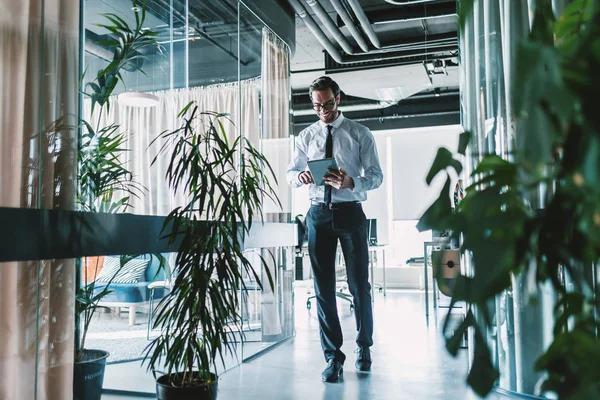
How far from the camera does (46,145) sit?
1926 mm

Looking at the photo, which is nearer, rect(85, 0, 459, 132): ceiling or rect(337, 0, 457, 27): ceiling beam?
rect(85, 0, 459, 132): ceiling

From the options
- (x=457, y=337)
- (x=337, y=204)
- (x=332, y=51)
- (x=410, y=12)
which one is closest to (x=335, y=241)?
(x=337, y=204)

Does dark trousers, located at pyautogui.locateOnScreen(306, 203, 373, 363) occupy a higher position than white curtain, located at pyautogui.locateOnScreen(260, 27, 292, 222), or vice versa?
white curtain, located at pyautogui.locateOnScreen(260, 27, 292, 222)

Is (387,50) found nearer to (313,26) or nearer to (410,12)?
(410,12)

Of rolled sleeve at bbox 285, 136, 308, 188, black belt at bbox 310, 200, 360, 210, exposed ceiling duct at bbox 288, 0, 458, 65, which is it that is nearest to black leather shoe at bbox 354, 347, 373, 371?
black belt at bbox 310, 200, 360, 210

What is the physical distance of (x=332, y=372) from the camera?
289 centimetres

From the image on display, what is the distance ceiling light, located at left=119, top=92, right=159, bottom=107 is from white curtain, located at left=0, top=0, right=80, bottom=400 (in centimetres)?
28

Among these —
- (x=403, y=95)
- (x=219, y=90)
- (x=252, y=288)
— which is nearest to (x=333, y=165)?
(x=219, y=90)

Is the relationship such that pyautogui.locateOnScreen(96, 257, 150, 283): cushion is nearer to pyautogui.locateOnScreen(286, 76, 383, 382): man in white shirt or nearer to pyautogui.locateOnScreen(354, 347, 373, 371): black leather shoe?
pyautogui.locateOnScreen(286, 76, 383, 382): man in white shirt

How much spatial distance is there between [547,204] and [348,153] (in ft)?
8.61

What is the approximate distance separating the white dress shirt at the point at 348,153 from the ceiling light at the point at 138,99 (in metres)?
1.04

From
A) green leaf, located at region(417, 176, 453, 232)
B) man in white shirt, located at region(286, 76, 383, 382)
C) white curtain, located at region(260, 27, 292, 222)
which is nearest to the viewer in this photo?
green leaf, located at region(417, 176, 453, 232)

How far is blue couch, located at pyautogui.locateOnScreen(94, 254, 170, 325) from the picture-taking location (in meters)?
2.27

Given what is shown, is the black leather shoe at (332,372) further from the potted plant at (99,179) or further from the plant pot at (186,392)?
the potted plant at (99,179)
